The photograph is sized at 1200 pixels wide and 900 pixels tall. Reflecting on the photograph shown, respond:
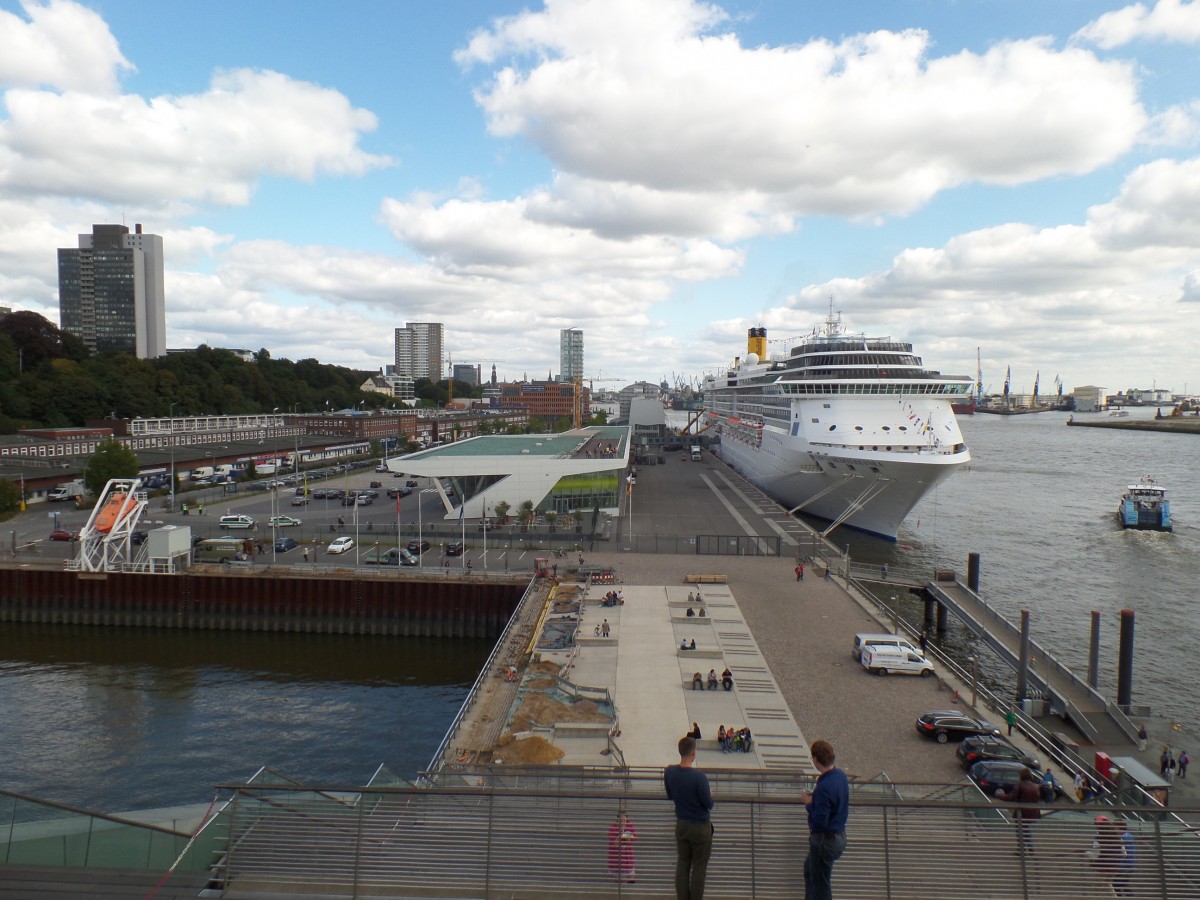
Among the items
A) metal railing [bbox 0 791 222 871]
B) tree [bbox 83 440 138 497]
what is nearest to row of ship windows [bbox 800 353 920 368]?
metal railing [bbox 0 791 222 871]

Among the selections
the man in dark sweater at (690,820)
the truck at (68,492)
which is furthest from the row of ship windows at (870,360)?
the truck at (68,492)

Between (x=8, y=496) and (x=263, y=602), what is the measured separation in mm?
22878

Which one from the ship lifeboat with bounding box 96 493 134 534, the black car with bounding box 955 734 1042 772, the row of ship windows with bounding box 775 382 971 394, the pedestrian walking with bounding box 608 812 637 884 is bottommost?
the black car with bounding box 955 734 1042 772

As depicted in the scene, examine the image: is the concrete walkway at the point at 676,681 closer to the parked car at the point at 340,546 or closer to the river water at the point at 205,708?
the river water at the point at 205,708

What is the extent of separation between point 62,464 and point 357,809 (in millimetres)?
55980

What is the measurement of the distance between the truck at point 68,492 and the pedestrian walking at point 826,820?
51.9 m

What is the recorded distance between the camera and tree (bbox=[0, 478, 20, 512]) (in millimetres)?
40094

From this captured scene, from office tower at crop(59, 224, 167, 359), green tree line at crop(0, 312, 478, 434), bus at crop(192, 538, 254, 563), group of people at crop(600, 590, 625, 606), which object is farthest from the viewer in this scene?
office tower at crop(59, 224, 167, 359)

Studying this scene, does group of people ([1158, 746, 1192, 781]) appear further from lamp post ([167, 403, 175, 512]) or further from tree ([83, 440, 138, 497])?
tree ([83, 440, 138, 497])

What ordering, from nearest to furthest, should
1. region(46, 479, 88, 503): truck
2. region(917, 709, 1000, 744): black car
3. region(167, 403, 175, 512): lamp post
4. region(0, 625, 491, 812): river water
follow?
region(917, 709, 1000, 744): black car
region(0, 625, 491, 812): river water
region(167, 403, 175, 512): lamp post
region(46, 479, 88, 503): truck

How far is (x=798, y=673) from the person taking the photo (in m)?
17.1

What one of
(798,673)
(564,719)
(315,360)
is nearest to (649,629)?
(798,673)

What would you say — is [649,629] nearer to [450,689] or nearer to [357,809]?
[450,689]

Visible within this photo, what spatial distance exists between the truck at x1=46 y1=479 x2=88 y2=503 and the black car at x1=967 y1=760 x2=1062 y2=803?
50579mm
